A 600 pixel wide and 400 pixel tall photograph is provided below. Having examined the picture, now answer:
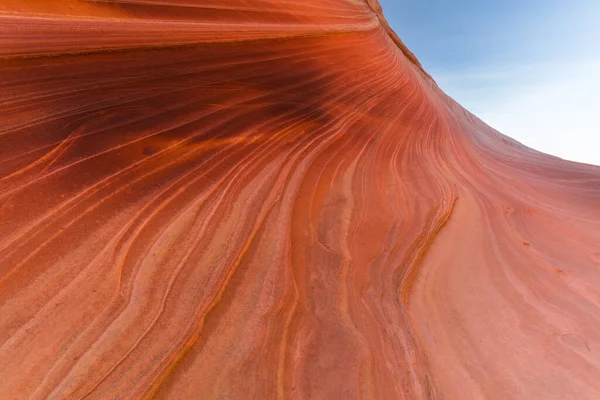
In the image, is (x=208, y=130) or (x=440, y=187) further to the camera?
(x=440, y=187)

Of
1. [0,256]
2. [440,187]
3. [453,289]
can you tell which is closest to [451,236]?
[453,289]

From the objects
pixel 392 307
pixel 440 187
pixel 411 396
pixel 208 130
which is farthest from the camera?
pixel 440 187

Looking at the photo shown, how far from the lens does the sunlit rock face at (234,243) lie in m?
1.16

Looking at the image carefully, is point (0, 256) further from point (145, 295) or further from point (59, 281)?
point (145, 295)

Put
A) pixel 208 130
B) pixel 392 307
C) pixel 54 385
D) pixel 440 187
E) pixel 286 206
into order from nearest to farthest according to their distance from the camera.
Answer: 1. pixel 54 385
2. pixel 392 307
3. pixel 286 206
4. pixel 208 130
5. pixel 440 187

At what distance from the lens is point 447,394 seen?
1.15 m

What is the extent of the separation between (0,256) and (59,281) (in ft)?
0.77

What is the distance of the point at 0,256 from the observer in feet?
4.13

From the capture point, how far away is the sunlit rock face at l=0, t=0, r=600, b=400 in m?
1.16

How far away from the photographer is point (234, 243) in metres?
1.64

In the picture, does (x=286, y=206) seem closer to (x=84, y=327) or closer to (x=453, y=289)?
(x=453, y=289)

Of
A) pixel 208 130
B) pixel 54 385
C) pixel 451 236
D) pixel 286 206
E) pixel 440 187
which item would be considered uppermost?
pixel 208 130

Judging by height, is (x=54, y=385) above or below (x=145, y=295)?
below

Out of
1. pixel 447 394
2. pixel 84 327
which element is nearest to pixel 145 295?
pixel 84 327
